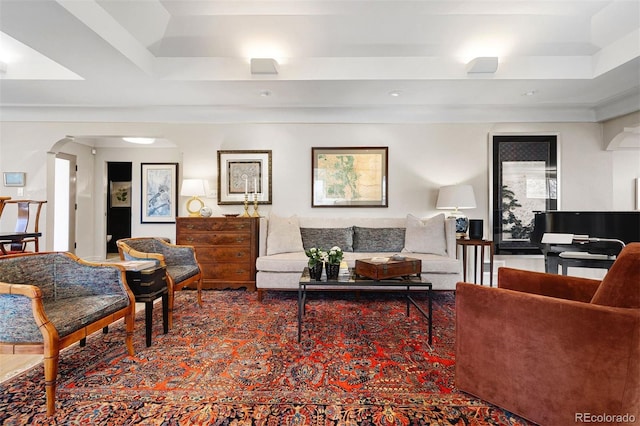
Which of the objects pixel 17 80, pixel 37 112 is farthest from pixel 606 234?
pixel 37 112

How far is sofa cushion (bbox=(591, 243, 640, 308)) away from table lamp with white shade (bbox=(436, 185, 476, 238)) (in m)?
2.70

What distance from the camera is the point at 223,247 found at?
4.01 metres

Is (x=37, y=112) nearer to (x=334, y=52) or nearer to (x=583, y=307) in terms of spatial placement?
(x=334, y=52)

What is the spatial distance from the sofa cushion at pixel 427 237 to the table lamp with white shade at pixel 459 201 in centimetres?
25

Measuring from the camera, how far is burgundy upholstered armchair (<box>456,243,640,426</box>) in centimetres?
127

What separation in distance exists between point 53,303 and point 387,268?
2.35 meters

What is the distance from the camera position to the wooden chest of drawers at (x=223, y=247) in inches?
157

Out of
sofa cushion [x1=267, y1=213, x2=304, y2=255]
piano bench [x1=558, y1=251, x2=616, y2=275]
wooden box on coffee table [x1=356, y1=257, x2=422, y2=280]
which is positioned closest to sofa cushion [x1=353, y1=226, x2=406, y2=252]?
sofa cushion [x1=267, y1=213, x2=304, y2=255]

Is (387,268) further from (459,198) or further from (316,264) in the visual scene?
(459,198)

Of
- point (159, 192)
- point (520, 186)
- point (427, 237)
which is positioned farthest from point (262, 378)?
point (159, 192)

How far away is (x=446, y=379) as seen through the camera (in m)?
1.89

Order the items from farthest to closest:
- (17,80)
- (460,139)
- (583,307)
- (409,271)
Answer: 1. (460,139)
2. (17,80)
3. (409,271)
4. (583,307)

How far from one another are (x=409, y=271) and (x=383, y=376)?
97cm

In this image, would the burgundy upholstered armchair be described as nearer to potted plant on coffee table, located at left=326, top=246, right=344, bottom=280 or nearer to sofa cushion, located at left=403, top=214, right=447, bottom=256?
potted plant on coffee table, located at left=326, top=246, right=344, bottom=280
